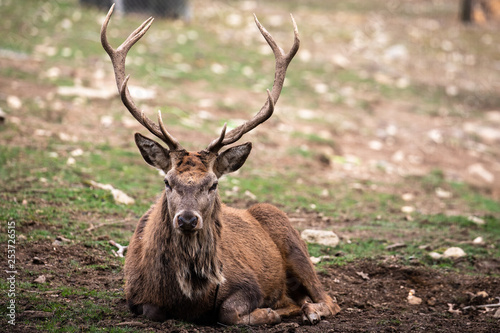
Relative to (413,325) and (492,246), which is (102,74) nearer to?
(492,246)

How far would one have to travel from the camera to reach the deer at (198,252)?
5.41m

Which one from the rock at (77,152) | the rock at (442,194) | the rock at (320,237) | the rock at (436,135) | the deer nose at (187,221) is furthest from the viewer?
the rock at (436,135)

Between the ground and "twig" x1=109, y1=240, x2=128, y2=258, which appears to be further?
"twig" x1=109, y1=240, x2=128, y2=258

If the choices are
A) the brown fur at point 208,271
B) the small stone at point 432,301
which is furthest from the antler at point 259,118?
the small stone at point 432,301

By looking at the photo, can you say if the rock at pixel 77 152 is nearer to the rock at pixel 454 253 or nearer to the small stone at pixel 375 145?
the rock at pixel 454 253

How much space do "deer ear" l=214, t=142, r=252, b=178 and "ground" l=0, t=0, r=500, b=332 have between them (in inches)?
54.9

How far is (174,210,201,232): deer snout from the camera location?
5.12 m

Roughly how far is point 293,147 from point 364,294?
18.1ft

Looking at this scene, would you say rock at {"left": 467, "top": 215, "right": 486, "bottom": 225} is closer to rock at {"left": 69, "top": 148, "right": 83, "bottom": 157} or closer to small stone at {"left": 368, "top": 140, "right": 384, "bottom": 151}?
small stone at {"left": 368, "top": 140, "right": 384, "bottom": 151}

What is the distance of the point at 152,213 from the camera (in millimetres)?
5996

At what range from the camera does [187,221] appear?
5113mm

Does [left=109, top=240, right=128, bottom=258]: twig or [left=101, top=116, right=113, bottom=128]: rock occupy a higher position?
[left=101, top=116, right=113, bottom=128]: rock

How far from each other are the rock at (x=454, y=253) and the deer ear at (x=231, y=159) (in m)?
3.32

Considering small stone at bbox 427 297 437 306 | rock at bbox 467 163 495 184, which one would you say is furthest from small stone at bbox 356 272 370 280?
rock at bbox 467 163 495 184
